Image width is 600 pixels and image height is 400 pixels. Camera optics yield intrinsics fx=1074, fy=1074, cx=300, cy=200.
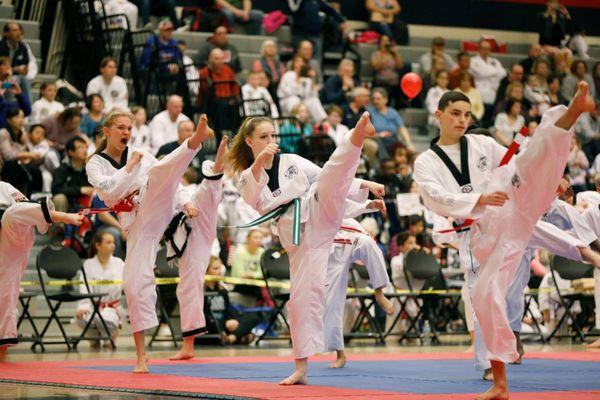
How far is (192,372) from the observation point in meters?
7.88

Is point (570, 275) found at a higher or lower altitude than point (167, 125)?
lower

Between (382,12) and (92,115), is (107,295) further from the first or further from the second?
(382,12)

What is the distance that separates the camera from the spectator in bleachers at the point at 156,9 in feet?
55.4

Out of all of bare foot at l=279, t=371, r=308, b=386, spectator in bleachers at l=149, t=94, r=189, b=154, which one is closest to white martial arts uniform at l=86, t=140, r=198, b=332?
bare foot at l=279, t=371, r=308, b=386

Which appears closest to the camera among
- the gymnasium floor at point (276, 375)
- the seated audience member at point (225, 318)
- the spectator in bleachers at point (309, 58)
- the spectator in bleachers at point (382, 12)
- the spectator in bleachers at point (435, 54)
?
the gymnasium floor at point (276, 375)

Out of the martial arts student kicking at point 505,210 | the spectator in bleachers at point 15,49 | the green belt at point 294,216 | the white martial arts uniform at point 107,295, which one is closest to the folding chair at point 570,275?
the white martial arts uniform at point 107,295

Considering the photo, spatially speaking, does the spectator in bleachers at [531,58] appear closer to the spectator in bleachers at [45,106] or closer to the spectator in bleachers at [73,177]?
the spectator in bleachers at [45,106]

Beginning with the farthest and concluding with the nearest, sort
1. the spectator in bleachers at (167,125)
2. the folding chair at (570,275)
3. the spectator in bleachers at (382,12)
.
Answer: the spectator in bleachers at (382,12)
the spectator in bleachers at (167,125)
the folding chair at (570,275)

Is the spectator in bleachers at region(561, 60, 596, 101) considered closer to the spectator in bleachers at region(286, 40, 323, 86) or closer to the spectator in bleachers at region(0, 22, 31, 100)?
the spectator in bleachers at region(286, 40, 323, 86)

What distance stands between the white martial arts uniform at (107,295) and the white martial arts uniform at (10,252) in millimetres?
2544

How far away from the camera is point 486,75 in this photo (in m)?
18.7

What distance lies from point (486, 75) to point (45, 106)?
26.8 feet

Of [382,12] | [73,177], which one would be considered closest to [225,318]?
[73,177]

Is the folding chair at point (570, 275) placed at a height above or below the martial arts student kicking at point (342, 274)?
below
